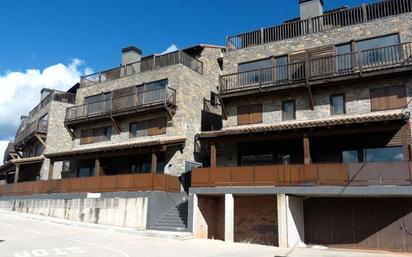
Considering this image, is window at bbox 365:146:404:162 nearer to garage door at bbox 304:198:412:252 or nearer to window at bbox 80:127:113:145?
garage door at bbox 304:198:412:252

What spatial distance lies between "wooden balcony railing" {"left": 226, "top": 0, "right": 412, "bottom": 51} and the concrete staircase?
11187 mm

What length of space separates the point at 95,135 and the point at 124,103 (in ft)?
14.8

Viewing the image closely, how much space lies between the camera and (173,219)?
23.0m

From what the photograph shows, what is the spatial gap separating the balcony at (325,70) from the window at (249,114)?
1.21 meters

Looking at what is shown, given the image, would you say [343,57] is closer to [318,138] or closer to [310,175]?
[318,138]

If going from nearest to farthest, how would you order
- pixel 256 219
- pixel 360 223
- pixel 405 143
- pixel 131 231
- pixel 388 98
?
pixel 405 143, pixel 360 223, pixel 388 98, pixel 131 231, pixel 256 219

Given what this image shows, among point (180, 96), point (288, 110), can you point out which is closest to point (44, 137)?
point (180, 96)

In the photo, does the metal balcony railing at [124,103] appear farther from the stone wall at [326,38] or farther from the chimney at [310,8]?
the chimney at [310,8]

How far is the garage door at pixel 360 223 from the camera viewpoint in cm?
1933

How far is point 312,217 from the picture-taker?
21.1 meters

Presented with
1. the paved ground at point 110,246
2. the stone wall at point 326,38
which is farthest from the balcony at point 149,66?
the paved ground at point 110,246

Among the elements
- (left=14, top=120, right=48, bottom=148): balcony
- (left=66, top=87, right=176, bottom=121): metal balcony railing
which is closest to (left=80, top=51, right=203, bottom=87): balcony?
(left=66, top=87, right=176, bottom=121): metal balcony railing

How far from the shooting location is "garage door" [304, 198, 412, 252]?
63.4 ft

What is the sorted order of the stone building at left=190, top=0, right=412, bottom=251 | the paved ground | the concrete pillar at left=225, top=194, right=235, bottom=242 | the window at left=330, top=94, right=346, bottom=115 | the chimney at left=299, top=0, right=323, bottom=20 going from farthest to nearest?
the chimney at left=299, top=0, right=323, bottom=20 < the window at left=330, top=94, right=346, bottom=115 < the concrete pillar at left=225, top=194, right=235, bottom=242 < the stone building at left=190, top=0, right=412, bottom=251 < the paved ground
